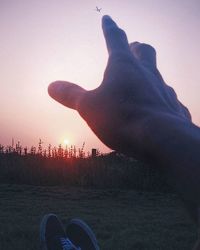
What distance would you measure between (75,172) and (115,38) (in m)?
9.37

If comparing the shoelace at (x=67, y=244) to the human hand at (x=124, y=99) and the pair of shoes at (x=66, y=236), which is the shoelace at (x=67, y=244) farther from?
the human hand at (x=124, y=99)

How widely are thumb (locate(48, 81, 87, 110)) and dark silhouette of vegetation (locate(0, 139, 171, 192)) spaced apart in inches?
340

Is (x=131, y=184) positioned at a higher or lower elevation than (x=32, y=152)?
lower

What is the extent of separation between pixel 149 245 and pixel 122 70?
12.7ft

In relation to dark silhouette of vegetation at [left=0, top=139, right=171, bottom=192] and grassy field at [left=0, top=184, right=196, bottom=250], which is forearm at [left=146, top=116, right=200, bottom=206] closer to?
grassy field at [left=0, top=184, right=196, bottom=250]

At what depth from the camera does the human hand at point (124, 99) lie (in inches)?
24.6

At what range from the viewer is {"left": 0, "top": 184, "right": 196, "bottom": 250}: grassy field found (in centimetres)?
443

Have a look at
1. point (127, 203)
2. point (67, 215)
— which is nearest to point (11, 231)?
point (67, 215)

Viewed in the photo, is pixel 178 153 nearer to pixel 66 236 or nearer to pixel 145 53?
pixel 145 53

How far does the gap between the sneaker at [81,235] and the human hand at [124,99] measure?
9.77ft

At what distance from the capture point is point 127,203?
288 inches

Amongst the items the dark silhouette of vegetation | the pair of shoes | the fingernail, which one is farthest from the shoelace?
the dark silhouette of vegetation

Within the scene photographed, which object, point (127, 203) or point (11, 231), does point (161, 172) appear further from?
point (127, 203)

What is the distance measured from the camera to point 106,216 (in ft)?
19.3
